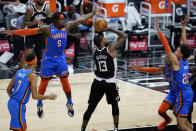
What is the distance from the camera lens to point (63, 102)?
34.6 feet

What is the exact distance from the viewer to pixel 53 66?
28.7 feet

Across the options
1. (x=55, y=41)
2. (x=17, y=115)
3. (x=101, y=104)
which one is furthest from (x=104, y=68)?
(x=101, y=104)

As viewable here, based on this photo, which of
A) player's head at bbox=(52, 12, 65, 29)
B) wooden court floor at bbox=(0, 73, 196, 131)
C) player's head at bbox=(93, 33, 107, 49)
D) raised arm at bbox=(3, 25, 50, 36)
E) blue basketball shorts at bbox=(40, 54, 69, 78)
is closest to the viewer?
player's head at bbox=(93, 33, 107, 49)

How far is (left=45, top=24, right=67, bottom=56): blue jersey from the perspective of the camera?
8.49 meters

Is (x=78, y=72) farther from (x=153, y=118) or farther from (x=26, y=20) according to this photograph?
(x=153, y=118)

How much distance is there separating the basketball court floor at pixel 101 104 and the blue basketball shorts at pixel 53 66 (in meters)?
0.96

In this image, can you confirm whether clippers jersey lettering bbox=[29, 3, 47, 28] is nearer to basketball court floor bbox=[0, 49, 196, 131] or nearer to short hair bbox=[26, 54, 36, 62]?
basketball court floor bbox=[0, 49, 196, 131]

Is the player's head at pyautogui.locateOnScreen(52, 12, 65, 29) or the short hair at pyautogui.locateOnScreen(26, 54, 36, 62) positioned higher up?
the player's head at pyautogui.locateOnScreen(52, 12, 65, 29)

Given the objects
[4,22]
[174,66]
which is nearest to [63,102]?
[174,66]

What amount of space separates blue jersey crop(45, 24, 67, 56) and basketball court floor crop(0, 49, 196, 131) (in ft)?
4.52

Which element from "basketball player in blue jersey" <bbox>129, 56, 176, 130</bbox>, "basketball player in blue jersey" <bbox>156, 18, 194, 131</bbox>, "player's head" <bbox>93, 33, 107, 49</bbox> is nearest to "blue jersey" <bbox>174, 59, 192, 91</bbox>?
"basketball player in blue jersey" <bbox>156, 18, 194, 131</bbox>

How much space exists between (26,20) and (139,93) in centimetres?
345

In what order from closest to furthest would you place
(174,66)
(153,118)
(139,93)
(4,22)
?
(174,66), (153,118), (139,93), (4,22)

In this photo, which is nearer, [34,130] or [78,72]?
[34,130]
